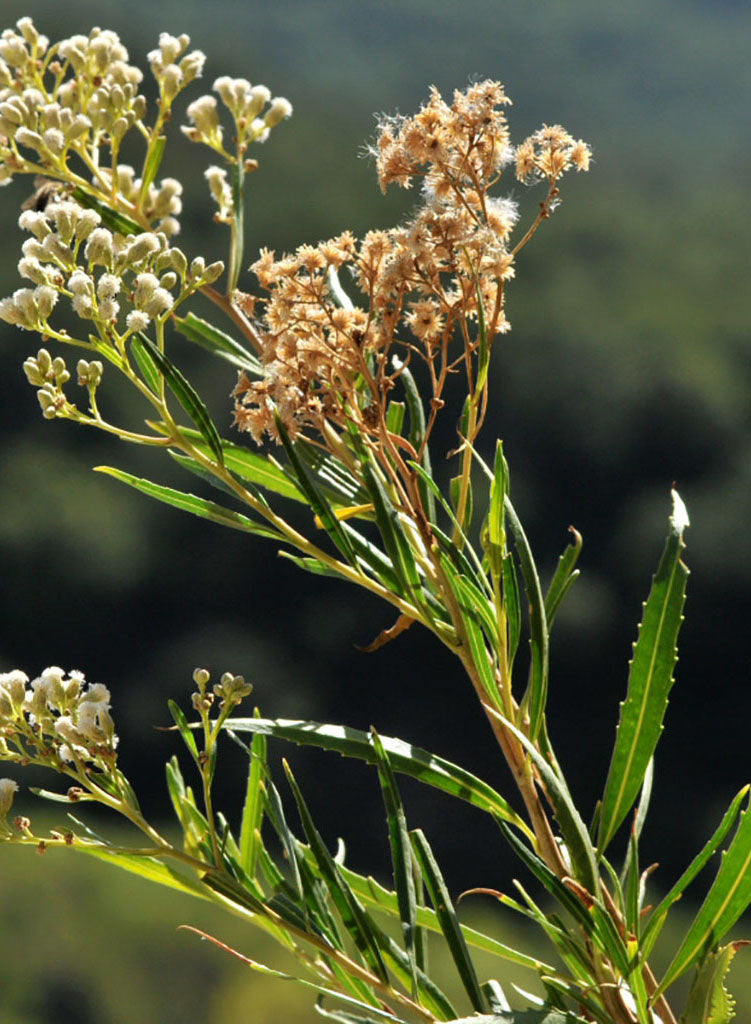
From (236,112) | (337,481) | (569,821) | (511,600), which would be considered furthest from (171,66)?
(569,821)

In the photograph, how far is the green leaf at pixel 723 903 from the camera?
498 millimetres

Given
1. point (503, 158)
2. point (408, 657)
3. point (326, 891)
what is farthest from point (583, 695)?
point (503, 158)

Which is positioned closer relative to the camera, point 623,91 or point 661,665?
point 661,665

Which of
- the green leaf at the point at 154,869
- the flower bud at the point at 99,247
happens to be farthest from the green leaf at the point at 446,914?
the flower bud at the point at 99,247

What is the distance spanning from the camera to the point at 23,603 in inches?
72.0

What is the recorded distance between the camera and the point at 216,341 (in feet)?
2.10

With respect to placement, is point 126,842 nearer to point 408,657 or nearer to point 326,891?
point 408,657

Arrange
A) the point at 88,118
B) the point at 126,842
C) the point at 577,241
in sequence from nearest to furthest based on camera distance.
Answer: the point at 88,118 → the point at 126,842 → the point at 577,241

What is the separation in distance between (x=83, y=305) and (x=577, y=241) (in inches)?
70.5

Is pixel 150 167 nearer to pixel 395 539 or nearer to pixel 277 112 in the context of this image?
pixel 277 112

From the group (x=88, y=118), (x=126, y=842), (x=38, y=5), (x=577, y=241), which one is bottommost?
(x=126, y=842)

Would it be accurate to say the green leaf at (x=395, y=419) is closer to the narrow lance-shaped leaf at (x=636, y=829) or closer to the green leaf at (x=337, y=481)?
the green leaf at (x=337, y=481)

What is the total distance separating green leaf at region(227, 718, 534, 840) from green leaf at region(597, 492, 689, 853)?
0.05 m

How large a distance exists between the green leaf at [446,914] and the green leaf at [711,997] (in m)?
0.10
